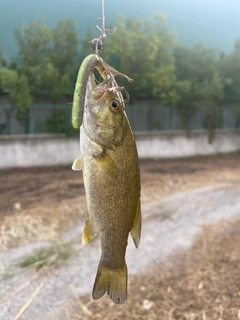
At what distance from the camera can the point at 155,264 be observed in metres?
4.73

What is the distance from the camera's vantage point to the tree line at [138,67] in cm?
917

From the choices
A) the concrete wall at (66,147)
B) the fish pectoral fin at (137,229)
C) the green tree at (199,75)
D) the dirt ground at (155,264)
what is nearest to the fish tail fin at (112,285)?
the fish pectoral fin at (137,229)

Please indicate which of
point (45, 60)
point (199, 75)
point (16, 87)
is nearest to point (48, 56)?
point (45, 60)

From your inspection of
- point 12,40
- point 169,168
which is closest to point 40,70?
point 12,40

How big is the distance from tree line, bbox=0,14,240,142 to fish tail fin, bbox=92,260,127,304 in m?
7.99

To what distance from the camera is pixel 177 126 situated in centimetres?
1264

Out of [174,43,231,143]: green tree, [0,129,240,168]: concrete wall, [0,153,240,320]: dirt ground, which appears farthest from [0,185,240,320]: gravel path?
[174,43,231,143]: green tree

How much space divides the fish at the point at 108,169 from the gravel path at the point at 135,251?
8.38 feet

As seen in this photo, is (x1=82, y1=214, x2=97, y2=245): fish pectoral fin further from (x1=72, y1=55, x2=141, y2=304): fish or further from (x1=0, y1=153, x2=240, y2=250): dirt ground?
(x1=0, y1=153, x2=240, y2=250): dirt ground

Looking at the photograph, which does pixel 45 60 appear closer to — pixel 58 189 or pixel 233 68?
pixel 58 189

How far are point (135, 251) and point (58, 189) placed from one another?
316 cm

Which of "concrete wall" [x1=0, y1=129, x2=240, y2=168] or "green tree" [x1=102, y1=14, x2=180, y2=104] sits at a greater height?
"green tree" [x1=102, y1=14, x2=180, y2=104]

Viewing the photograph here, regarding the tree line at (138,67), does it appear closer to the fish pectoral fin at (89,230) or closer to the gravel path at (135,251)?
the gravel path at (135,251)

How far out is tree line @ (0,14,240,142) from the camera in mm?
9172
